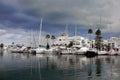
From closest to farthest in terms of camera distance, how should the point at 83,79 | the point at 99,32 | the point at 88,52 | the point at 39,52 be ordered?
the point at 83,79 → the point at 88,52 → the point at 39,52 → the point at 99,32

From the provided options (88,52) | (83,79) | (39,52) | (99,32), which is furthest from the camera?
(99,32)

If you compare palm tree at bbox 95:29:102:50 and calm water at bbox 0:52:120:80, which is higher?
palm tree at bbox 95:29:102:50

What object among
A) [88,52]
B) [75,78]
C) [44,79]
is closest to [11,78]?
[44,79]

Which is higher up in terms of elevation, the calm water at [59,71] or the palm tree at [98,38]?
the palm tree at [98,38]

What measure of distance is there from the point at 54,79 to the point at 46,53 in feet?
415

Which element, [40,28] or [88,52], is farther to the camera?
[40,28]

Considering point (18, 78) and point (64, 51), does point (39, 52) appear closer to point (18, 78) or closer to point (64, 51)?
point (64, 51)

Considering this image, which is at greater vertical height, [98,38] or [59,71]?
[98,38]

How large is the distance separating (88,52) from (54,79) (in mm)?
106443

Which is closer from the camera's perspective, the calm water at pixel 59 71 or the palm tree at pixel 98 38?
the calm water at pixel 59 71

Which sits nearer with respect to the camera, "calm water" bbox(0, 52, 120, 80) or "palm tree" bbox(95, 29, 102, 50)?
"calm water" bbox(0, 52, 120, 80)

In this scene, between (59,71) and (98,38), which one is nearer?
(59,71)

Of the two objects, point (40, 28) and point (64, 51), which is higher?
point (40, 28)

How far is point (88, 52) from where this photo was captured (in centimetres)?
14750
